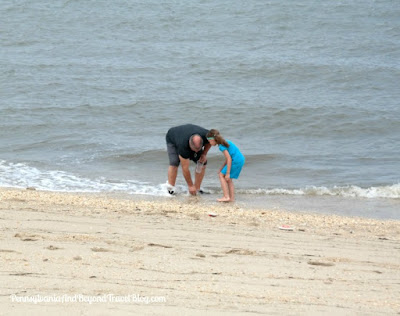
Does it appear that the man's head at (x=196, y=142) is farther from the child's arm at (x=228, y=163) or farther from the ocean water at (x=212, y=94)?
the ocean water at (x=212, y=94)

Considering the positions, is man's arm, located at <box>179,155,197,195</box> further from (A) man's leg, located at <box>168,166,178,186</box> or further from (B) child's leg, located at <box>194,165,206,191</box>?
(A) man's leg, located at <box>168,166,178,186</box>

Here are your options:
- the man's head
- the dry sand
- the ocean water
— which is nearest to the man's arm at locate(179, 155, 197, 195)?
the man's head

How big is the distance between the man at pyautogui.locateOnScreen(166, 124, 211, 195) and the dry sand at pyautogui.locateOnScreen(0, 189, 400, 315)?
171cm

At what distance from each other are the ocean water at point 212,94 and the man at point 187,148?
444mm

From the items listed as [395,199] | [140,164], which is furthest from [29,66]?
[395,199]

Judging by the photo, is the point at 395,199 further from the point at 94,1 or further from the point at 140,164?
the point at 94,1

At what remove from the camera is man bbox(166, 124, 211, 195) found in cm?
988

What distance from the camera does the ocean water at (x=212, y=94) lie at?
38.2ft

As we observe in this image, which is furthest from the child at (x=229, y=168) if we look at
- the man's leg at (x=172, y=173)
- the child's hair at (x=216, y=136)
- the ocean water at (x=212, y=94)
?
the man's leg at (x=172, y=173)

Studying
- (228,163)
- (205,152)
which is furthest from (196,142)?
(228,163)

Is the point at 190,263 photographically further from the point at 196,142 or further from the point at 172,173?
the point at 172,173

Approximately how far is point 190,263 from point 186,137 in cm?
454

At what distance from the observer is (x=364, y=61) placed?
20969 millimetres

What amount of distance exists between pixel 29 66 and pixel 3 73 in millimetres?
1065
